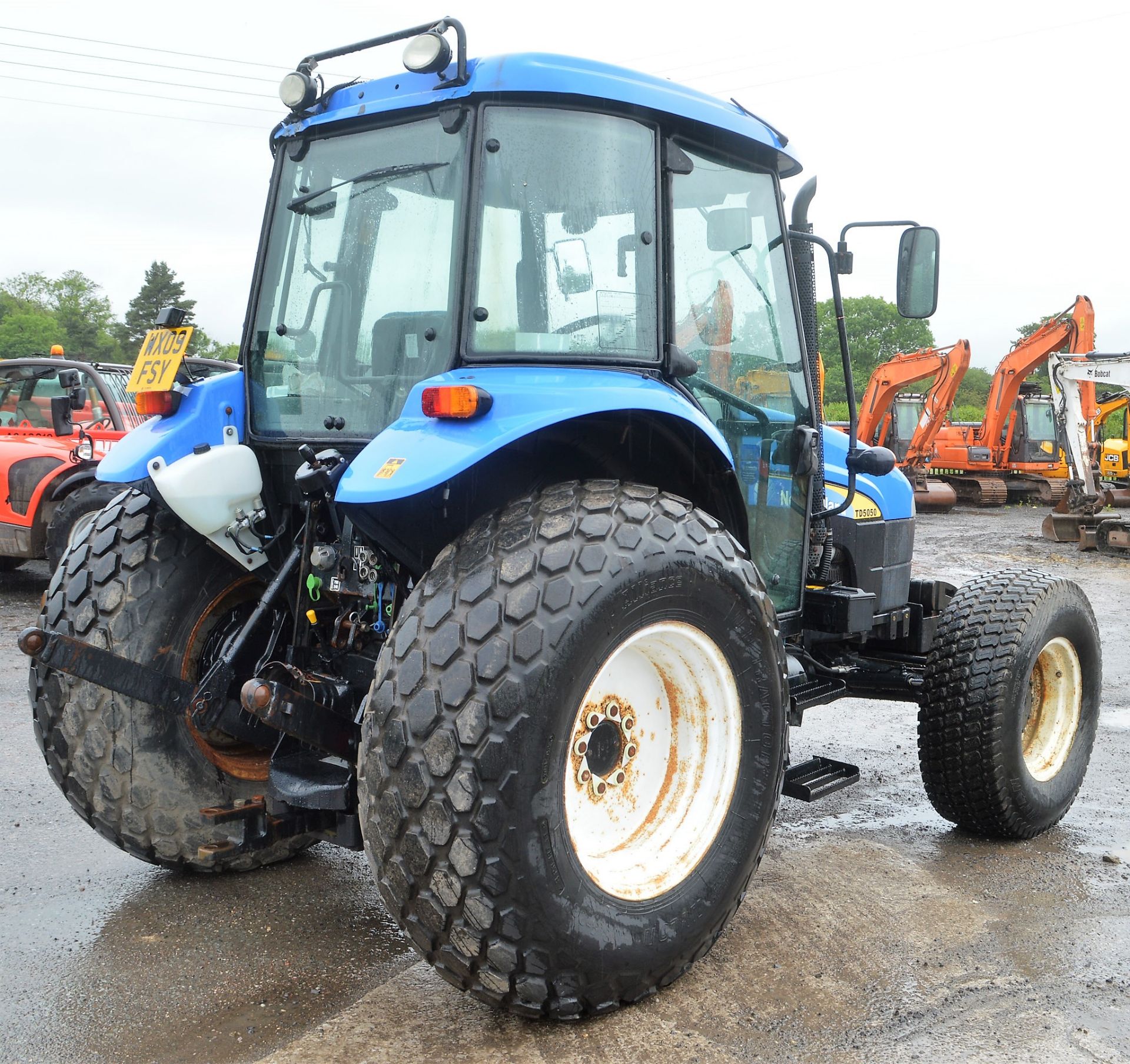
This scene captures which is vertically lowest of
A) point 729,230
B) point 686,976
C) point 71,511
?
point 686,976

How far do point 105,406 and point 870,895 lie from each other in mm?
8028

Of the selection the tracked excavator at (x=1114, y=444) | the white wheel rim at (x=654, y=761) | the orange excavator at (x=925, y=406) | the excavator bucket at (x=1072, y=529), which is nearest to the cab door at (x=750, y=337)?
the white wheel rim at (x=654, y=761)

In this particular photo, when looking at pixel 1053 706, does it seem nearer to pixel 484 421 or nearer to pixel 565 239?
pixel 565 239

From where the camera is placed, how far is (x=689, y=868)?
2996mm

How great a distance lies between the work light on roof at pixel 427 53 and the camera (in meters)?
2.97

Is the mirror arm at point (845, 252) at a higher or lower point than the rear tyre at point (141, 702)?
higher

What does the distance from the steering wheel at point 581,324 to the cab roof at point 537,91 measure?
60 cm

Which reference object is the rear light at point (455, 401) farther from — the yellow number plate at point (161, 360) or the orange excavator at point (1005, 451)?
the orange excavator at point (1005, 451)

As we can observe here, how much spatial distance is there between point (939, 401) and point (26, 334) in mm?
71372

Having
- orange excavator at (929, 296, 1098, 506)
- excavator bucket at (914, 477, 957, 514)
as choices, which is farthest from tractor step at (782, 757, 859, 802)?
orange excavator at (929, 296, 1098, 506)

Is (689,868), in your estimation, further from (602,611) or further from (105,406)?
(105,406)

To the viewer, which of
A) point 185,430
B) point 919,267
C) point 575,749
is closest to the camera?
point 575,749

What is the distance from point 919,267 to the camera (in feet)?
13.2

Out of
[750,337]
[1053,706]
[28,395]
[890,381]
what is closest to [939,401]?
[890,381]
